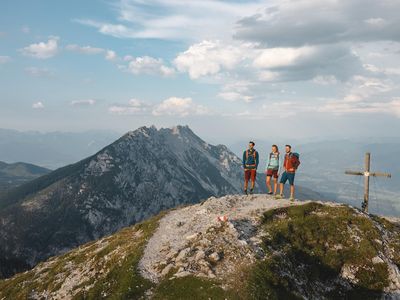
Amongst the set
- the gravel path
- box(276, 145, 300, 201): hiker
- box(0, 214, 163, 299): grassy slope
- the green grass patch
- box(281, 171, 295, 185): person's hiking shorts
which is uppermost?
box(276, 145, 300, 201): hiker

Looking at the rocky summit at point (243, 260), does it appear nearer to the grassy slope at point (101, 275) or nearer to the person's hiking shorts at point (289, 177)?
the grassy slope at point (101, 275)

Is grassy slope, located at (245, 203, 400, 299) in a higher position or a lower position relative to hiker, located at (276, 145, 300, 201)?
lower

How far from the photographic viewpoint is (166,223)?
37.5m

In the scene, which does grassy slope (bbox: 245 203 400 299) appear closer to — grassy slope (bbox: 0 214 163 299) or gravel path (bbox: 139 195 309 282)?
gravel path (bbox: 139 195 309 282)

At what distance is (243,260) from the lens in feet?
83.6

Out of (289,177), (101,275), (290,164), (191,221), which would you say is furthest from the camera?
(289,177)

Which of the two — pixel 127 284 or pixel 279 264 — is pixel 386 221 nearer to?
pixel 279 264

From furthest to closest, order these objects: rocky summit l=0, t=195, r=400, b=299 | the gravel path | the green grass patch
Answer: the gravel path, rocky summit l=0, t=195, r=400, b=299, the green grass patch

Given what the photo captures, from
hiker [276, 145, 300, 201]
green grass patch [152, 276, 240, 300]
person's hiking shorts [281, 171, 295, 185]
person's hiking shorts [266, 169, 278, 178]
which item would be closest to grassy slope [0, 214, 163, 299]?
green grass patch [152, 276, 240, 300]

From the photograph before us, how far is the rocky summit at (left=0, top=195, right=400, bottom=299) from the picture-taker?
2344cm

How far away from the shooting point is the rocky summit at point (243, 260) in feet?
76.9

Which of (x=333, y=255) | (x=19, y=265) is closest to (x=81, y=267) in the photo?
(x=333, y=255)

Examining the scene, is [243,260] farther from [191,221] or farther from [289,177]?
[289,177]

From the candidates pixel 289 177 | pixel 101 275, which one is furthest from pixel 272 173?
pixel 101 275
